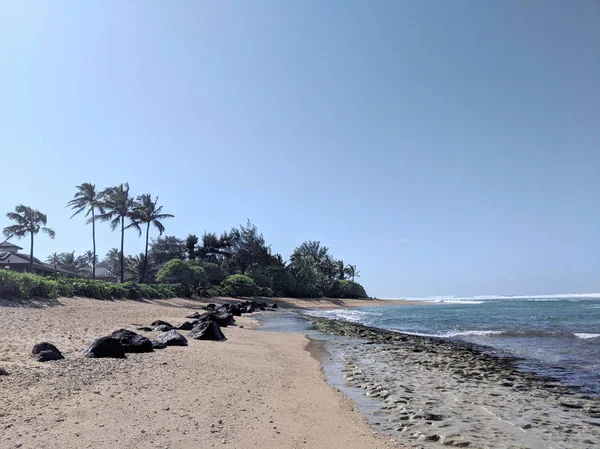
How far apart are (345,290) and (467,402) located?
76068mm

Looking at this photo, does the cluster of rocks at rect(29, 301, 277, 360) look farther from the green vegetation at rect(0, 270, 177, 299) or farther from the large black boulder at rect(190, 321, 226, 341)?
the green vegetation at rect(0, 270, 177, 299)

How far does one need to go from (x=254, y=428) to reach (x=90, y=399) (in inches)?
104

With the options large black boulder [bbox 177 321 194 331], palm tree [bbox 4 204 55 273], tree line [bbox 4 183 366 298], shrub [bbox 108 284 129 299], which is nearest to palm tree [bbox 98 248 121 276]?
tree line [bbox 4 183 366 298]

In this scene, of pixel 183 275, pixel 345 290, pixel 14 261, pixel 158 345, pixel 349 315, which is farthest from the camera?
pixel 345 290

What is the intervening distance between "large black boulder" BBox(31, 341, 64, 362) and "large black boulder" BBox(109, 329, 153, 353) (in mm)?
1631

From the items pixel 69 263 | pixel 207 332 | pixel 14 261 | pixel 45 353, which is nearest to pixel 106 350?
pixel 45 353

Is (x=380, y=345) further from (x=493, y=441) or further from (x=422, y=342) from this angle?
(x=493, y=441)

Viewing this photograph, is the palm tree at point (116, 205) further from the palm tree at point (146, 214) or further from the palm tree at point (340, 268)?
the palm tree at point (340, 268)

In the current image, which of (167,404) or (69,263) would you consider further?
(69,263)

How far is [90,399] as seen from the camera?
629cm

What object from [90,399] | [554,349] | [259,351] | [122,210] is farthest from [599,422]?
[122,210]

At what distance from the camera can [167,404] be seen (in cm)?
650

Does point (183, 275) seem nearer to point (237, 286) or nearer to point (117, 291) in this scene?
point (237, 286)

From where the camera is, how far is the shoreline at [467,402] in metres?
6.32
